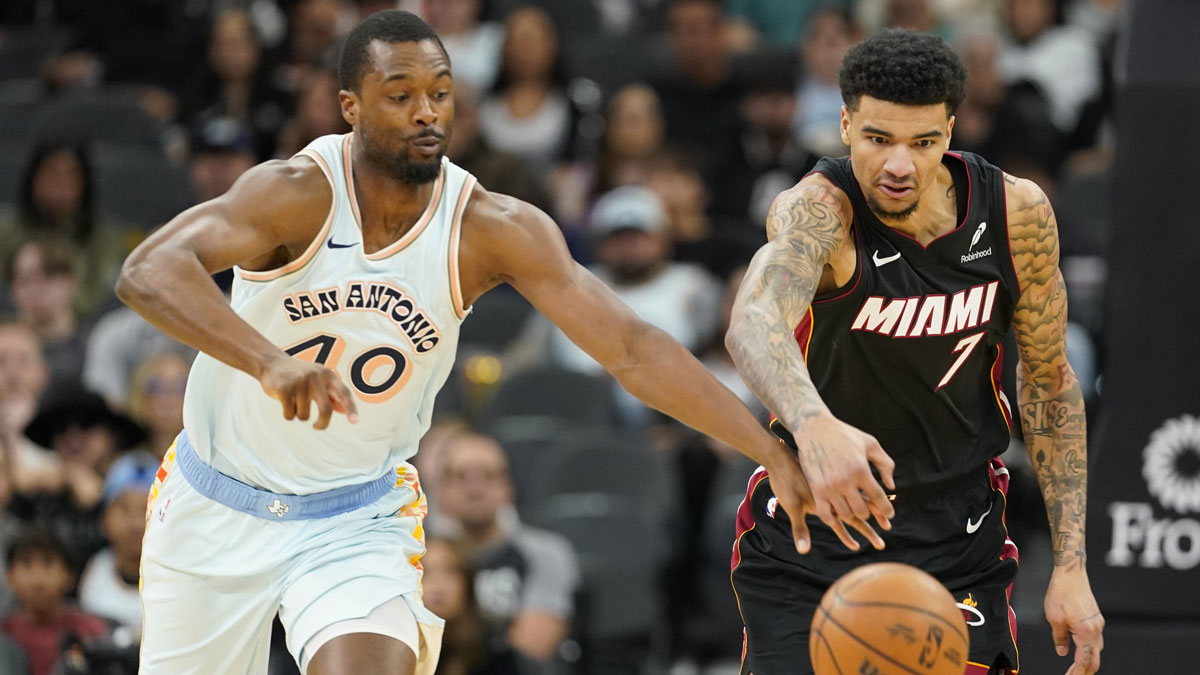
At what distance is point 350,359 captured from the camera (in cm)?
500

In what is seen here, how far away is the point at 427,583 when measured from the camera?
821 cm

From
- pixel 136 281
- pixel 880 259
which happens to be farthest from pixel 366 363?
pixel 880 259

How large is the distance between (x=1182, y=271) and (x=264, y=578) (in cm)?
369

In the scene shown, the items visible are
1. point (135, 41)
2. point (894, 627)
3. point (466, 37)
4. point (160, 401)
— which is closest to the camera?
point (894, 627)

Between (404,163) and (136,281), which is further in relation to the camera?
(404,163)

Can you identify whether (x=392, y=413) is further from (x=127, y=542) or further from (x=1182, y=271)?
(x=127, y=542)

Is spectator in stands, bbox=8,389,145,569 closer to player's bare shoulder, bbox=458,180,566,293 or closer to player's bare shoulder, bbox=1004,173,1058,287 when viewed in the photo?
player's bare shoulder, bbox=458,180,566,293

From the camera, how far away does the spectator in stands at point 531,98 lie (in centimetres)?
1188

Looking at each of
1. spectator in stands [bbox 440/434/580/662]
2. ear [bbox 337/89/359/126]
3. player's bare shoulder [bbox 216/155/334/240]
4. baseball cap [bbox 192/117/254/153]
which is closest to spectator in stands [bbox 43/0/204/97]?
baseball cap [bbox 192/117/254/153]

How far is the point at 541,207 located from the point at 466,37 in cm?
260

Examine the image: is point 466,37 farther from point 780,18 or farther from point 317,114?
point 780,18

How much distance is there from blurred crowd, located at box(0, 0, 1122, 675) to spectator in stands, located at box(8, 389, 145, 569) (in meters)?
0.02

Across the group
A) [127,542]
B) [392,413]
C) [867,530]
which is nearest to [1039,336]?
[867,530]

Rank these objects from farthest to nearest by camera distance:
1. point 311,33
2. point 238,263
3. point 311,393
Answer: point 311,33, point 238,263, point 311,393
